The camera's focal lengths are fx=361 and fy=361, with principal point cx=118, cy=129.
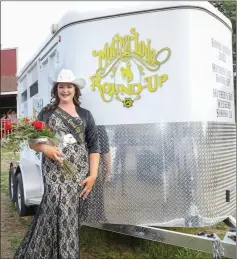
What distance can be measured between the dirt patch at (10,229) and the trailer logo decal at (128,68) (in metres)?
2.28

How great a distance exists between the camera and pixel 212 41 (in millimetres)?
3277

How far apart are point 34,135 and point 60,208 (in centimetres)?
68

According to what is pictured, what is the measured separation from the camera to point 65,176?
3160 mm

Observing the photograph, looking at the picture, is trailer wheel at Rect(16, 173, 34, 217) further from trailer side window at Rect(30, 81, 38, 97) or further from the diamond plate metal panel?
the diamond plate metal panel

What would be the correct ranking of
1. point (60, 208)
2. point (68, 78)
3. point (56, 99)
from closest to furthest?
point (60, 208) → point (68, 78) → point (56, 99)

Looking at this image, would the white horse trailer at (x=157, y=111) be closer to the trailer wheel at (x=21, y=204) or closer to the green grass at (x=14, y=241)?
the green grass at (x=14, y=241)

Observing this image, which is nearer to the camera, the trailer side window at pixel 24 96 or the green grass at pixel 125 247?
the green grass at pixel 125 247

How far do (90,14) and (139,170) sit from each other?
1509mm

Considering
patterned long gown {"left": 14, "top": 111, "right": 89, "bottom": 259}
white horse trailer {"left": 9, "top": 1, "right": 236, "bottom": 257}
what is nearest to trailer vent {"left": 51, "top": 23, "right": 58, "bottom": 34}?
white horse trailer {"left": 9, "top": 1, "right": 236, "bottom": 257}

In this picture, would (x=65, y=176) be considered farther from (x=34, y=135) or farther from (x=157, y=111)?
(x=157, y=111)

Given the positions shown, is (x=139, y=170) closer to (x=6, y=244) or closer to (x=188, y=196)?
(x=188, y=196)

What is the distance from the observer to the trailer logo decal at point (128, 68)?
3.13m

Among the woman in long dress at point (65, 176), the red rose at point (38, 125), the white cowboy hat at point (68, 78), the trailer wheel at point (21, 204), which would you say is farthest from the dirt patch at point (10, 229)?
the white cowboy hat at point (68, 78)

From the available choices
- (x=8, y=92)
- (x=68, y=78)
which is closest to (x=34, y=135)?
(x=68, y=78)
